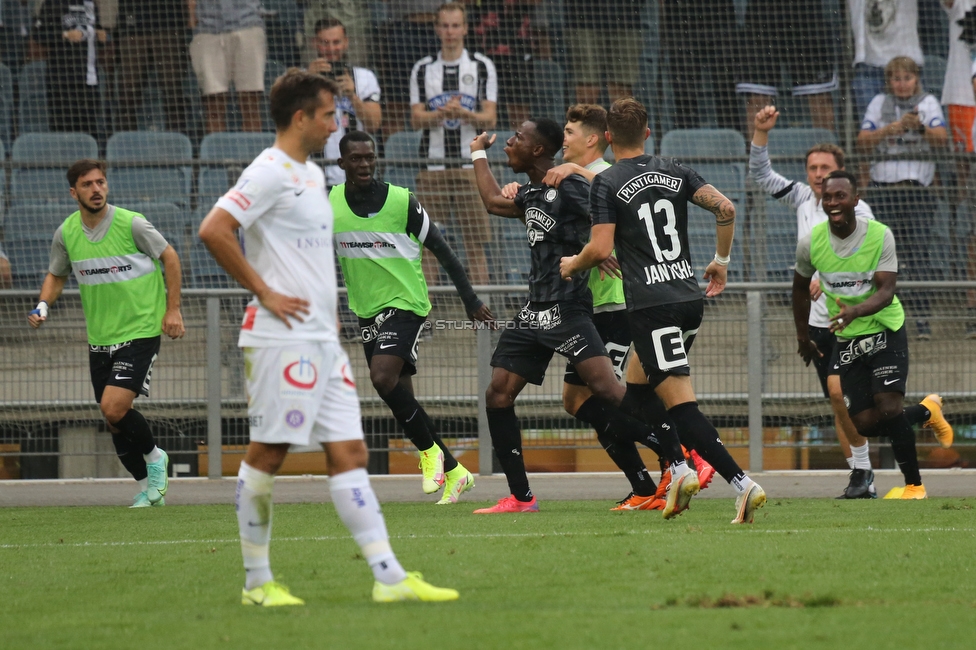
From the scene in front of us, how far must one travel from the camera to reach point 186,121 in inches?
602

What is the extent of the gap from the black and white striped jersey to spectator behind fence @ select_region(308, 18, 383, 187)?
486mm

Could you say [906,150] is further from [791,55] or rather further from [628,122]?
[628,122]

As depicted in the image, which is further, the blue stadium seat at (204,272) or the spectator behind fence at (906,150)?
the spectator behind fence at (906,150)

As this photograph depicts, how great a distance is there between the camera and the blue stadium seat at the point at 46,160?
14.1 meters

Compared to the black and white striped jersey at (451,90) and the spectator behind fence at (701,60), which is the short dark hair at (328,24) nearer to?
the black and white striped jersey at (451,90)

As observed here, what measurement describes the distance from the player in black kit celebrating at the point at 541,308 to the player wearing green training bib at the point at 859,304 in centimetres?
193

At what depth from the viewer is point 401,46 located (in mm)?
15234

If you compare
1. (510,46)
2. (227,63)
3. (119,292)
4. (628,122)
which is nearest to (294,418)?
(628,122)

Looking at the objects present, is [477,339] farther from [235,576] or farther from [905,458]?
[235,576]

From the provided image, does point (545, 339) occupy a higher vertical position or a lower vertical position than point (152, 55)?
lower

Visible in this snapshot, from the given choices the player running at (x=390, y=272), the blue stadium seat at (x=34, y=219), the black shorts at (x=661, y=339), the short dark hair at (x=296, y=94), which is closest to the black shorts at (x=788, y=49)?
the player running at (x=390, y=272)

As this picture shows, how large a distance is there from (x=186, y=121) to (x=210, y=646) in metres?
12.0

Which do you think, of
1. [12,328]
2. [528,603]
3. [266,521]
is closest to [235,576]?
[266,521]

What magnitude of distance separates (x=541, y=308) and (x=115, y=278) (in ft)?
11.2
